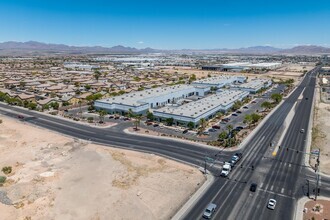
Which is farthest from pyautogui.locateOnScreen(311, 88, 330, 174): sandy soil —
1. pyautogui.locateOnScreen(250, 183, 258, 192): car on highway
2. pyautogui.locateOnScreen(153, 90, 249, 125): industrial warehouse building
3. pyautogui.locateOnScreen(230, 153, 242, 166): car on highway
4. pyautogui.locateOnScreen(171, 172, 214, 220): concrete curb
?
pyautogui.locateOnScreen(153, 90, 249, 125): industrial warehouse building

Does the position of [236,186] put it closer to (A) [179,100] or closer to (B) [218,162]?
(B) [218,162]

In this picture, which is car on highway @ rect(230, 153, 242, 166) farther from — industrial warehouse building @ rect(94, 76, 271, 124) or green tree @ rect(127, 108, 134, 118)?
green tree @ rect(127, 108, 134, 118)

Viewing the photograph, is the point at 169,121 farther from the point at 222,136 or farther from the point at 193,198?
the point at 193,198

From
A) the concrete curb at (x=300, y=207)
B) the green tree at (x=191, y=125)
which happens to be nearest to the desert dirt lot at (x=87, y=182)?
the concrete curb at (x=300, y=207)

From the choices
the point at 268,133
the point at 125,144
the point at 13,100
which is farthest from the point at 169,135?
the point at 13,100

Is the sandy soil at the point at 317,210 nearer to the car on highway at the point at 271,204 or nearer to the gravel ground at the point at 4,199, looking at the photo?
the car on highway at the point at 271,204

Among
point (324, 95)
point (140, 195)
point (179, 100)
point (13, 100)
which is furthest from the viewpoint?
point (324, 95)
